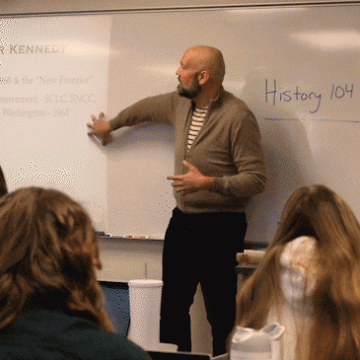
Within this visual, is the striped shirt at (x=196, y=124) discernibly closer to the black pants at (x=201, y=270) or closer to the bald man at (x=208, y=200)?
the bald man at (x=208, y=200)

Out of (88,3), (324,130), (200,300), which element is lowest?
(200,300)

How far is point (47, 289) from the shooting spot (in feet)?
3.11

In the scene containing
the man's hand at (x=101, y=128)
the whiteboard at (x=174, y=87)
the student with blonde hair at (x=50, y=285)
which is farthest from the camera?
the man's hand at (x=101, y=128)

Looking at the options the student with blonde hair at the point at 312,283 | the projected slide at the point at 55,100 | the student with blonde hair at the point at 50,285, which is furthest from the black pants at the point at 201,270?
the student with blonde hair at the point at 50,285

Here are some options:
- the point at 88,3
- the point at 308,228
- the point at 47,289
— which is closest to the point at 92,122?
the point at 88,3

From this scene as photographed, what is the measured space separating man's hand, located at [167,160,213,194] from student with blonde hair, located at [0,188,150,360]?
1.69 metres

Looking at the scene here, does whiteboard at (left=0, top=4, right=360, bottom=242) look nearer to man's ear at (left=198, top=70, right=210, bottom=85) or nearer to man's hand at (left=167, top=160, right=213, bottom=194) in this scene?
man's ear at (left=198, top=70, right=210, bottom=85)

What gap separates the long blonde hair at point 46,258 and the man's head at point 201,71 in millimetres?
1964

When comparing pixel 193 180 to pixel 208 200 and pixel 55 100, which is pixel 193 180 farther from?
pixel 55 100

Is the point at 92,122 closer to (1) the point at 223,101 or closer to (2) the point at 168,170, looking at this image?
(2) the point at 168,170

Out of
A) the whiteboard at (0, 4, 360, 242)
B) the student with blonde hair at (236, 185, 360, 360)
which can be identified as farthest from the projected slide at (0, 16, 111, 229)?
the student with blonde hair at (236, 185, 360, 360)

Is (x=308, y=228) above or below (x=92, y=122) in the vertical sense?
below

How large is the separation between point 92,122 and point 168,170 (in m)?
0.50

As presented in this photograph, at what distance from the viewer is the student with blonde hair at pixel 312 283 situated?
1351 millimetres
